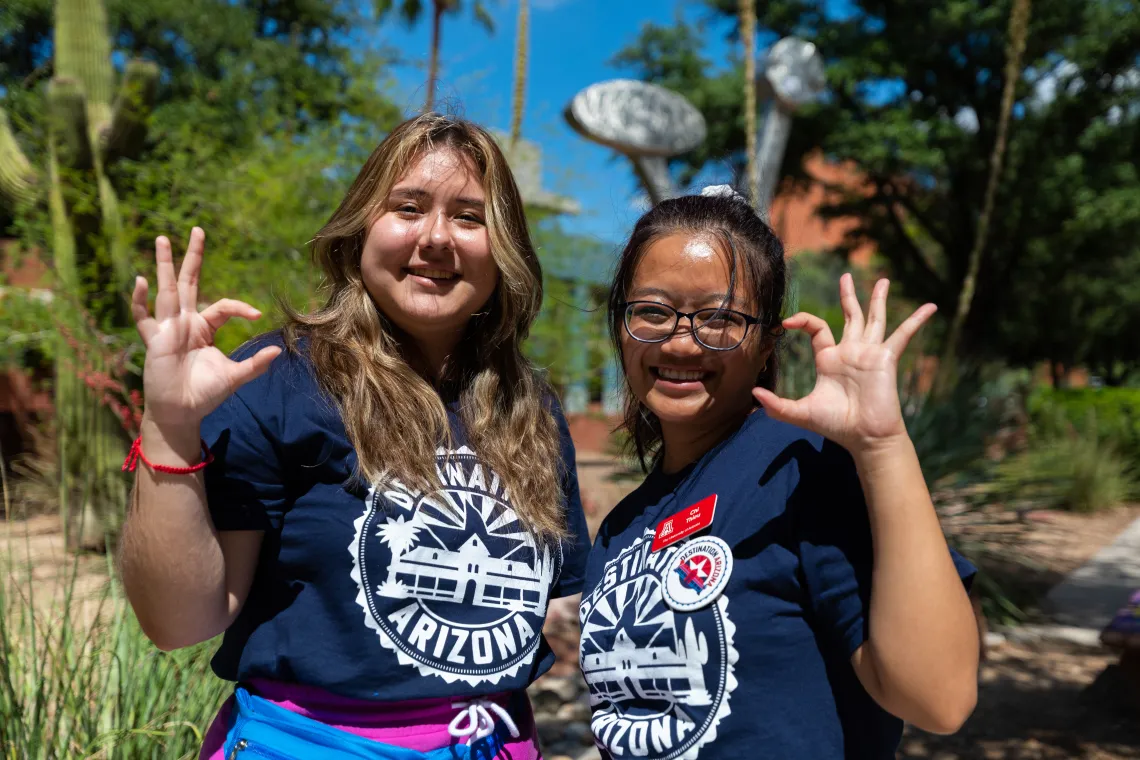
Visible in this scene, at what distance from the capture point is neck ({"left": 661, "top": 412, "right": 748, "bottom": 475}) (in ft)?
5.60

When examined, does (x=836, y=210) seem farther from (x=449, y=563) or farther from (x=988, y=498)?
(x=449, y=563)

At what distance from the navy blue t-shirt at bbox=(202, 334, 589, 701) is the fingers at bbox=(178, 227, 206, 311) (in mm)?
205

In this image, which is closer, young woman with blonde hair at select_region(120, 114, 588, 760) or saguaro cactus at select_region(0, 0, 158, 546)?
young woman with blonde hair at select_region(120, 114, 588, 760)

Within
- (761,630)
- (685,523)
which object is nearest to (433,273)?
(685,523)

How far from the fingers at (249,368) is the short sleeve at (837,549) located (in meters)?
0.87

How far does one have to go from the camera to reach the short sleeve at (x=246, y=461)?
1485mm

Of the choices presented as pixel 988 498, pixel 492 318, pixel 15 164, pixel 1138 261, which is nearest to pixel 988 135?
pixel 1138 261

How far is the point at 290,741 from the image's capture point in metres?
1.53

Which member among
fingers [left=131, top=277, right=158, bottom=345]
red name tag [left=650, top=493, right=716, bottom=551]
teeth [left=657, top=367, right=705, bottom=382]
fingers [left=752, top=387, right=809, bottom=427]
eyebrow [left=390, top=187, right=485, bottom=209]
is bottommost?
red name tag [left=650, top=493, right=716, bottom=551]

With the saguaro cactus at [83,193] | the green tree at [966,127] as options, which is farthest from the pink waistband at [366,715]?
the green tree at [966,127]

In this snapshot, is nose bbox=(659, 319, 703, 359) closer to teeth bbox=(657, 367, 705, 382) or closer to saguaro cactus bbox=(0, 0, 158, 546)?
teeth bbox=(657, 367, 705, 382)

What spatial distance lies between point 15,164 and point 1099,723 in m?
8.00

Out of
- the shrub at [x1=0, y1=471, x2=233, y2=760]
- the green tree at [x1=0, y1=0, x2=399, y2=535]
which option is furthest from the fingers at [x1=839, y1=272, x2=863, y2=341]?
the green tree at [x1=0, y1=0, x2=399, y2=535]

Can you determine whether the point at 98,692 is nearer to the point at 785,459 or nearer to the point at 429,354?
the point at 429,354
